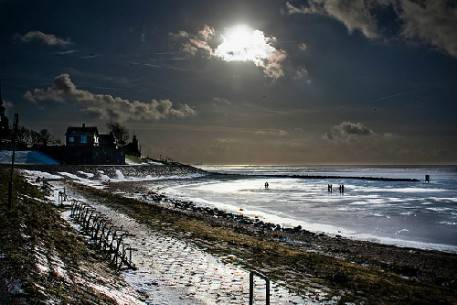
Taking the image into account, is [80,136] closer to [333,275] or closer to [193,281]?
[193,281]

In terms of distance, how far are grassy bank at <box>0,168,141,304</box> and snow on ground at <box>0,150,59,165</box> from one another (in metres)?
67.0

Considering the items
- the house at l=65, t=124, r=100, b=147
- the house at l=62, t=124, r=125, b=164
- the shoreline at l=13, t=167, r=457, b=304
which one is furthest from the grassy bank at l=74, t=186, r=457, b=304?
the house at l=65, t=124, r=100, b=147

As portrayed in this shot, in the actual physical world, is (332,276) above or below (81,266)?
below

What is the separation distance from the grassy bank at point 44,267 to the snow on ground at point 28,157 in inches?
2637

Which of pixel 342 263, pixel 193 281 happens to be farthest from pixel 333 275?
pixel 193 281

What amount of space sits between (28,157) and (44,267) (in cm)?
7893

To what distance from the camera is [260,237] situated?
21.8m

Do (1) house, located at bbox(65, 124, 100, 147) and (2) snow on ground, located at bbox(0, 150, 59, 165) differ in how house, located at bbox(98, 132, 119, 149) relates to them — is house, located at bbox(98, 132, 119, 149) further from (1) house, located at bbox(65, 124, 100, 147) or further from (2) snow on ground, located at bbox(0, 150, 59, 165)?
(2) snow on ground, located at bbox(0, 150, 59, 165)

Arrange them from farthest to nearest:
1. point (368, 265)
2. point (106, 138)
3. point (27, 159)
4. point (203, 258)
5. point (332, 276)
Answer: point (106, 138) → point (27, 159) → point (368, 265) → point (203, 258) → point (332, 276)

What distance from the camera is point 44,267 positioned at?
807 cm

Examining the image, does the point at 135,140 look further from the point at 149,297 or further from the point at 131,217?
the point at 149,297

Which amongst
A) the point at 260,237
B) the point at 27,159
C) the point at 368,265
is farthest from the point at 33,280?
the point at 27,159

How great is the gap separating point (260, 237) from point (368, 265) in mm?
7355

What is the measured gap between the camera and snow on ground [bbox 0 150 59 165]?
69.8 metres
